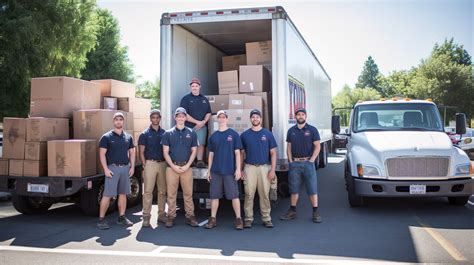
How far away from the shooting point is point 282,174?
305 inches

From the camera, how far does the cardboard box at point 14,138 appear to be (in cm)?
709

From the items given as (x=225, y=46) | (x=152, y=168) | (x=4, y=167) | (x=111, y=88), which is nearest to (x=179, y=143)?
(x=152, y=168)

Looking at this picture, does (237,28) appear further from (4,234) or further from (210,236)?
(4,234)

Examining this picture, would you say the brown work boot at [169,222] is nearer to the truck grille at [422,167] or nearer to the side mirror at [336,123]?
the truck grille at [422,167]

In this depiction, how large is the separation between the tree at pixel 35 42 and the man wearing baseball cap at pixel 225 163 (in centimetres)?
1056

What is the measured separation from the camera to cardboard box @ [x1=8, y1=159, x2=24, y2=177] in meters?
7.06

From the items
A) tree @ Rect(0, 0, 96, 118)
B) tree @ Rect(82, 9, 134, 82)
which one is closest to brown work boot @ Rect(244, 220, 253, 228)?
tree @ Rect(0, 0, 96, 118)

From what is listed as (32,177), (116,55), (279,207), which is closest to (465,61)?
(116,55)

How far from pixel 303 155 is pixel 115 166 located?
3.00 metres

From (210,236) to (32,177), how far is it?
311cm

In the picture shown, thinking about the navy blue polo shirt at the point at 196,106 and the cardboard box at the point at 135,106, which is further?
the cardboard box at the point at 135,106

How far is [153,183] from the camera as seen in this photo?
690 cm

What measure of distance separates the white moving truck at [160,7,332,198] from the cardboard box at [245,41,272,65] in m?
0.21

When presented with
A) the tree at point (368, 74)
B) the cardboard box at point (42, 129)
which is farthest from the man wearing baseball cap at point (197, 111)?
the tree at point (368, 74)
